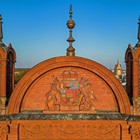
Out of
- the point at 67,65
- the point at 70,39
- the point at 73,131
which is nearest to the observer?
the point at 73,131

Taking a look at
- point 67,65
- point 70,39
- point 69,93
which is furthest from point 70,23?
point 69,93

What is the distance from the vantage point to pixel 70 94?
13.3 meters

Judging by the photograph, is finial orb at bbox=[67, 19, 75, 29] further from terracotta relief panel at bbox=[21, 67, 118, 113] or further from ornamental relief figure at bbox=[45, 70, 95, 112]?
ornamental relief figure at bbox=[45, 70, 95, 112]

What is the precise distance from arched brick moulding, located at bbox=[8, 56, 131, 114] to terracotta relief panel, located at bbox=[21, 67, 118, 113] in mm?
270

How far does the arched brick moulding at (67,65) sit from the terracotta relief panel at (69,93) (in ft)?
0.89

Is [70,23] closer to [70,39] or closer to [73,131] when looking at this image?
[70,39]

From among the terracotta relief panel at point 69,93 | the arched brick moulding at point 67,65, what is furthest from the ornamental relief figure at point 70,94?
the arched brick moulding at point 67,65

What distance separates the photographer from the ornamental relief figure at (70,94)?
43.3 ft

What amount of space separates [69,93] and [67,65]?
1384 millimetres

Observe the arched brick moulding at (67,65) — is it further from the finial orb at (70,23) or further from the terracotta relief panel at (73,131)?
the finial orb at (70,23)

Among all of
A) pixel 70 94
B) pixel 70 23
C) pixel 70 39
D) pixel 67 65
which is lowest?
Answer: pixel 70 94

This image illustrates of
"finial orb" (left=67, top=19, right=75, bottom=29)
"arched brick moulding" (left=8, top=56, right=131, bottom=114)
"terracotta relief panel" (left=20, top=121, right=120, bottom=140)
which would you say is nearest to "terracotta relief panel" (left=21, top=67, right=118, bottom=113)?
"arched brick moulding" (left=8, top=56, right=131, bottom=114)

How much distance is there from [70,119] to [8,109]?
10.1 ft

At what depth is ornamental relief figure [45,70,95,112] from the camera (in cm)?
1320
